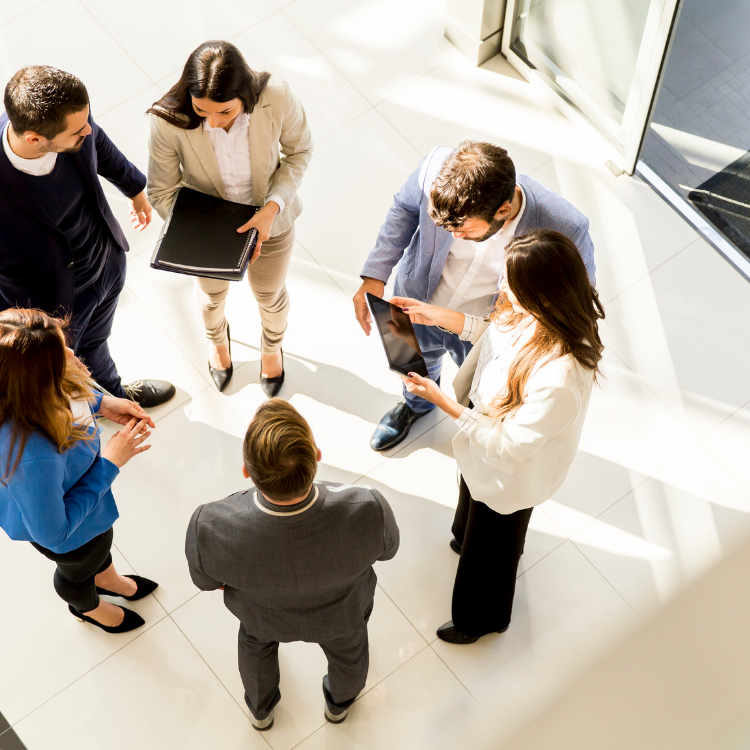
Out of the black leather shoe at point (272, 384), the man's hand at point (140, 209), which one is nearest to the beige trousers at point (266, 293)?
the black leather shoe at point (272, 384)

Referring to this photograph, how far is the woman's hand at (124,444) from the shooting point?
7.39 ft

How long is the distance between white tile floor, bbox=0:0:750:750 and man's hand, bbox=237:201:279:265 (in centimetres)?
100

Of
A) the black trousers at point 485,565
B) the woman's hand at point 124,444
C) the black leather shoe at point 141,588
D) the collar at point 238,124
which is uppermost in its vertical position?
the collar at point 238,124

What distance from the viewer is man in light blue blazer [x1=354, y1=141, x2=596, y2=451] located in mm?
2045

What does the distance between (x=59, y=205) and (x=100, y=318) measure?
0.61m

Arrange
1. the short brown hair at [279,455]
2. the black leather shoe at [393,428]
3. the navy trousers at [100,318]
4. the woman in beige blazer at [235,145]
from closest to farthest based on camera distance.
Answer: the short brown hair at [279,455] → the woman in beige blazer at [235,145] → the navy trousers at [100,318] → the black leather shoe at [393,428]

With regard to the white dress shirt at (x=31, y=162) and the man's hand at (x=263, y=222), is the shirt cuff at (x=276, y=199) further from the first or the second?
the white dress shirt at (x=31, y=162)

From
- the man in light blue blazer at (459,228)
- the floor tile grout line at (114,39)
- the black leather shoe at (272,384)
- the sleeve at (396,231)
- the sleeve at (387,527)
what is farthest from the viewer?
the floor tile grout line at (114,39)

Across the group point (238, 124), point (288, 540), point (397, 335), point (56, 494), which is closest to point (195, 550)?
point (288, 540)

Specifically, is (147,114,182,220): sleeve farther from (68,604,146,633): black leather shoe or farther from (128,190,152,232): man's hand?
(68,604,146,633): black leather shoe

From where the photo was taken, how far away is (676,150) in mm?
3840

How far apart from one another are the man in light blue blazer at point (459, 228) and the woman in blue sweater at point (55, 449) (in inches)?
39.3

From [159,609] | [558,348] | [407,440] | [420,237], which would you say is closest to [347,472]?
[407,440]

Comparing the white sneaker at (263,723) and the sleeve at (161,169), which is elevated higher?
the sleeve at (161,169)
